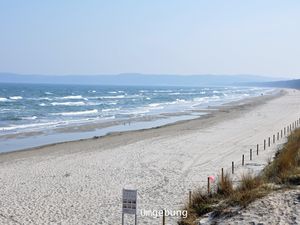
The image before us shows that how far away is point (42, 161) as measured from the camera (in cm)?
1839

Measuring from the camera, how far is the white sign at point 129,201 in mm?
7020

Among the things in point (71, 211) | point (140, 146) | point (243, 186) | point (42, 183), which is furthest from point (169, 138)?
point (243, 186)

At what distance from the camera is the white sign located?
7020mm

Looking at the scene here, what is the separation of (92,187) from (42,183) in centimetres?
176

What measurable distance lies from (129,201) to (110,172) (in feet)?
28.8

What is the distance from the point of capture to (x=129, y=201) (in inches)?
281

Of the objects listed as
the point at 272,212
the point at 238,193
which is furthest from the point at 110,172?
the point at 272,212

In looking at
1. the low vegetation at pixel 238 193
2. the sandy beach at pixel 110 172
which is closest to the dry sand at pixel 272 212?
the low vegetation at pixel 238 193

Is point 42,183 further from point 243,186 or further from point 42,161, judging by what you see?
point 243,186

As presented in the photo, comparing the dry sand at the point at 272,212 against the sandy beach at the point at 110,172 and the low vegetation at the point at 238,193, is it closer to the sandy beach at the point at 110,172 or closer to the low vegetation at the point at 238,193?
the low vegetation at the point at 238,193

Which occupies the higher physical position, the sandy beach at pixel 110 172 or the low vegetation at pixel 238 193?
the low vegetation at pixel 238 193

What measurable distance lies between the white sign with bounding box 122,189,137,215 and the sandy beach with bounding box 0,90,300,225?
2.09 meters

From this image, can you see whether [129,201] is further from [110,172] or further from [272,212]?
[110,172]

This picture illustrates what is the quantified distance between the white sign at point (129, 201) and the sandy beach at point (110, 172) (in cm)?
209
